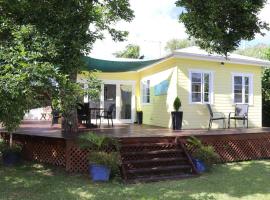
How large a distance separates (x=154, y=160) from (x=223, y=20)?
3.25m

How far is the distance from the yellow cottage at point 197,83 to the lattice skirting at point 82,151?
2.52 metres

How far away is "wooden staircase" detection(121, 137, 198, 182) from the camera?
7.26 meters

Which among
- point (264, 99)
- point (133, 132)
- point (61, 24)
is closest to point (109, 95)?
point (133, 132)

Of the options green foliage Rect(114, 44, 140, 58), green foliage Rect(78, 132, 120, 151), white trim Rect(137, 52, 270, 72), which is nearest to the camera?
green foliage Rect(78, 132, 120, 151)

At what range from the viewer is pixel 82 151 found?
7.81 metres

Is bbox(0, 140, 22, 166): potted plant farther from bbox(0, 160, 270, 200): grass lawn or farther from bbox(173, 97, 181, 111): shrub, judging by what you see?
bbox(173, 97, 181, 111): shrub

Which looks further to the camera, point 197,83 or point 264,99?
point 264,99

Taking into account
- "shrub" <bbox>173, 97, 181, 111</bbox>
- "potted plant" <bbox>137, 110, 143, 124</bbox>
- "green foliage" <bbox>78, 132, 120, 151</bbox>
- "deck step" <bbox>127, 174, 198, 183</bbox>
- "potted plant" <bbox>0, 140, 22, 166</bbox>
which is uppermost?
"shrub" <bbox>173, 97, 181, 111</bbox>

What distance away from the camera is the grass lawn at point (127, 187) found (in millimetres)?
5844

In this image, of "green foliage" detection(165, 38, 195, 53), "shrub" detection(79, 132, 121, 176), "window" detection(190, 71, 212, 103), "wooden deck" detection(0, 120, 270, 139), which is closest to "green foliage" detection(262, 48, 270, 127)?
"window" detection(190, 71, 212, 103)

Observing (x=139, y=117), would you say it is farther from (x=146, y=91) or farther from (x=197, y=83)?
(x=197, y=83)

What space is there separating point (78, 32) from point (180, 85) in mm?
5964

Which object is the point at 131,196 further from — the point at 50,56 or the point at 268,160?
the point at 268,160

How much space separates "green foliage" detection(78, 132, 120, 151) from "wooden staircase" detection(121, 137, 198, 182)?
38 centimetres
